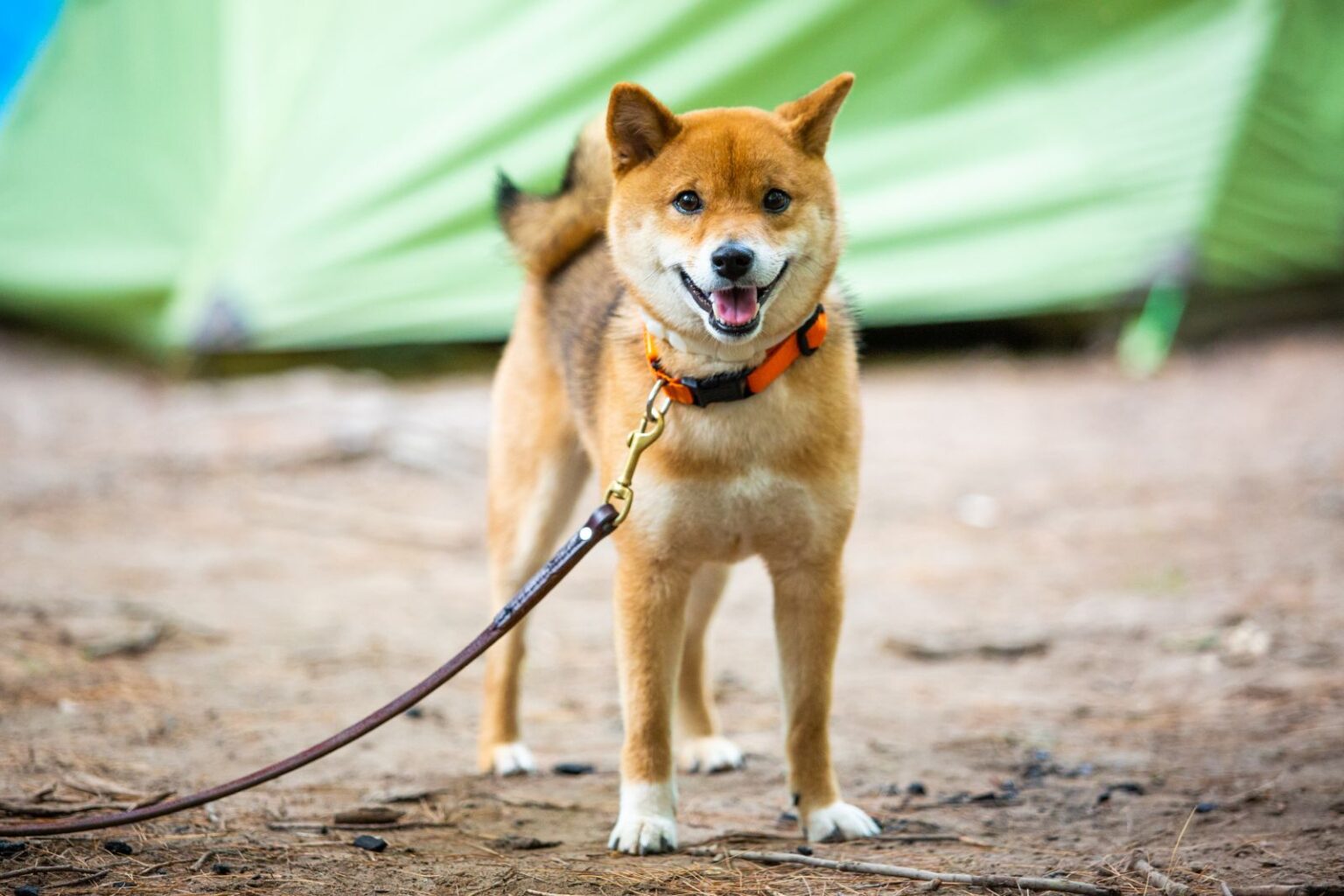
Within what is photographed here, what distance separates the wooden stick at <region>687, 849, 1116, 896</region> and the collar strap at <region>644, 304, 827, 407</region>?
95 cm

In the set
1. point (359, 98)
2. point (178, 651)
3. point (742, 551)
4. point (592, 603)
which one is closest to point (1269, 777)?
point (742, 551)

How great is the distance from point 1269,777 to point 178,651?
128 inches

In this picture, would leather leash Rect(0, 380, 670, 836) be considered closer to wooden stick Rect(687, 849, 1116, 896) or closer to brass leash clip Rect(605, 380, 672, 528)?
brass leash clip Rect(605, 380, 672, 528)

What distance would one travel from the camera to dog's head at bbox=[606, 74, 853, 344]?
2.64 meters

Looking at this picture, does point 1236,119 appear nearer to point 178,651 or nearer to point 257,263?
point 257,263

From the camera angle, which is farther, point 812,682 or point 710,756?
point 710,756

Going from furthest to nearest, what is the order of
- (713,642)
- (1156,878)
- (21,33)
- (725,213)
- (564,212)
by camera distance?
(21,33) < (713,642) < (564,212) < (725,213) < (1156,878)

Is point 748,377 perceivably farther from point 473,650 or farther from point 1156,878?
point 1156,878

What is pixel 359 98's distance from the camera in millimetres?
7441

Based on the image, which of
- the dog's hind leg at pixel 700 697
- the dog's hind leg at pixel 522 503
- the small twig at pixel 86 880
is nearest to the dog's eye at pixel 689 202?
the dog's hind leg at pixel 522 503

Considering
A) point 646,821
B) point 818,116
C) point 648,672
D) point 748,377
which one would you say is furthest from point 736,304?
point 646,821

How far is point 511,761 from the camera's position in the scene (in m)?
3.46

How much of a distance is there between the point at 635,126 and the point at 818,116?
399 mm

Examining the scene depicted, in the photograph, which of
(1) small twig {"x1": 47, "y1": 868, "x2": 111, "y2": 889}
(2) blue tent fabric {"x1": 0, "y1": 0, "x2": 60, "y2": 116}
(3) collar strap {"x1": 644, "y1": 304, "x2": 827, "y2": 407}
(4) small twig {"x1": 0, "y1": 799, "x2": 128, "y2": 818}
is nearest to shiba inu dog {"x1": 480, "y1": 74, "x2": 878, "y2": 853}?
(3) collar strap {"x1": 644, "y1": 304, "x2": 827, "y2": 407}
